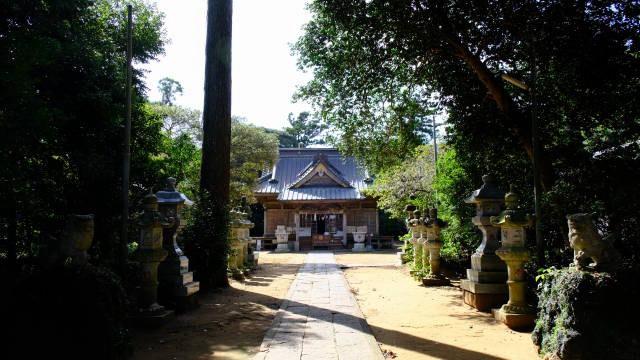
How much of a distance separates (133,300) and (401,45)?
6703 millimetres

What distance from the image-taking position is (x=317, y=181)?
28.7 m

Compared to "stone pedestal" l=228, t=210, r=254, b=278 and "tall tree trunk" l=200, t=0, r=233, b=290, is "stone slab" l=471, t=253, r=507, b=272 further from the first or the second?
"stone pedestal" l=228, t=210, r=254, b=278

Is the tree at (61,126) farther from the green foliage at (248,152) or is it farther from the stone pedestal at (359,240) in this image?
the stone pedestal at (359,240)

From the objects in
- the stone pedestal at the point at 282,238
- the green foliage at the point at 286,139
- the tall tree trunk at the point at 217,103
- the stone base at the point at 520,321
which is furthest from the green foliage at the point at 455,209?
the green foliage at the point at 286,139

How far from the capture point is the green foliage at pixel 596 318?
4.00m

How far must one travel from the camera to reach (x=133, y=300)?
633 cm

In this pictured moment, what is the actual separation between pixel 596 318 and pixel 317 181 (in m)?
24.8

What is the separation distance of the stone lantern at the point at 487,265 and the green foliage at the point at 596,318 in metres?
2.89

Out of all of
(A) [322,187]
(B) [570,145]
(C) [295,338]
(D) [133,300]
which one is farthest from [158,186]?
(A) [322,187]

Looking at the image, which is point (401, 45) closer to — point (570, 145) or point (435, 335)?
point (570, 145)

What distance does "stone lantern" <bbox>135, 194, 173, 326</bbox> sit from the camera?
244 inches

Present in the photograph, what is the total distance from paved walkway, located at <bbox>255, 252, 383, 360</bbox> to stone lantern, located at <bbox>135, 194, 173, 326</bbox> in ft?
5.61

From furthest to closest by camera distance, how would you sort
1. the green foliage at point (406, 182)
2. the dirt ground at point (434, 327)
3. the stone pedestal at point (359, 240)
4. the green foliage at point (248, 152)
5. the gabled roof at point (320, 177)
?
the gabled roof at point (320, 177) → the stone pedestal at point (359, 240) → the green foliage at point (248, 152) → the green foliage at point (406, 182) → the dirt ground at point (434, 327)

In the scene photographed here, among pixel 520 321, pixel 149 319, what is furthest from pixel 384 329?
pixel 149 319
